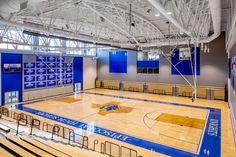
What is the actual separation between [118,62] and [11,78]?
1105cm

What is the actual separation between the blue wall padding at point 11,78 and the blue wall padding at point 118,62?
32.6 ft

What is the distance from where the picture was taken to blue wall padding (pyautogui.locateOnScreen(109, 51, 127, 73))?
20656 mm

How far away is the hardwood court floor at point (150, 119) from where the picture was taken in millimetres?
7377

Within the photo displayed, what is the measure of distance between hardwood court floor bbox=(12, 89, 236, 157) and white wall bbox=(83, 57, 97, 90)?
23.9 feet

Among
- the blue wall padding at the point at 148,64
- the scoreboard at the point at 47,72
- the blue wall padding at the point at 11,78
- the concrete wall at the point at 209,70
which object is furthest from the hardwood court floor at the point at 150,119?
the blue wall padding at the point at 148,64

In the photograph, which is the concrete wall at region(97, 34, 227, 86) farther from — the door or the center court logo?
the door

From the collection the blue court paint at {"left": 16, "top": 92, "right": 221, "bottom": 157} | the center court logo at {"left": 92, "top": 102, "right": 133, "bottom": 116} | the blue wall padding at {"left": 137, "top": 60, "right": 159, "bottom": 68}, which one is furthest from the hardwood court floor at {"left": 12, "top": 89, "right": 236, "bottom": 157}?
the blue wall padding at {"left": 137, "top": 60, "right": 159, "bottom": 68}

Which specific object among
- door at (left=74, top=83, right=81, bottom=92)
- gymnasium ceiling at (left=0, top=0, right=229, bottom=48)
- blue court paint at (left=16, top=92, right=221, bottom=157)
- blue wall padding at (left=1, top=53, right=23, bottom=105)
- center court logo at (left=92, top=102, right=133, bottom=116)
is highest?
gymnasium ceiling at (left=0, top=0, right=229, bottom=48)

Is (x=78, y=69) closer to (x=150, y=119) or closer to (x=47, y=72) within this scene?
(x=47, y=72)

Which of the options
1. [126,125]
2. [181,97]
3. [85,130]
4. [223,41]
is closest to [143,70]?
[181,97]

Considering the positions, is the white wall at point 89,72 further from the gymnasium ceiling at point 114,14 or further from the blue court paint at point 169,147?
the blue court paint at point 169,147

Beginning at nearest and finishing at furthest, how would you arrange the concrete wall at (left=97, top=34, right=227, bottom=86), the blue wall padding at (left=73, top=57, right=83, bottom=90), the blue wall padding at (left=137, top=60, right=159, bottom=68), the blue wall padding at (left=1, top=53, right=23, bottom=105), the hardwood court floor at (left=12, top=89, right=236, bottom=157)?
the hardwood court floor at (left=12, top=89, right=236, bottom=157)
the blue wall padding at (left=1, top=53, right=23, bottom=105)
the concrete wall at (left=97, top=34, right=227, bottom=86)
the blue wall padding at (left=137, top=60, right=159, bottom=68)
the blue wall padding at (left=73, top=57, right=83, bottom=90)

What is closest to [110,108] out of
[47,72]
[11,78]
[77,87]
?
[47,72]

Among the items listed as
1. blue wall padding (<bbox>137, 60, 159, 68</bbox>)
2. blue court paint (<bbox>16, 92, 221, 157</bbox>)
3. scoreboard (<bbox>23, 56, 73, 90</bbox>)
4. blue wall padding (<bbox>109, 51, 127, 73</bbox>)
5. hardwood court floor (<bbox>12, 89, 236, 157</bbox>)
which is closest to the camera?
blue court paint (<bbox>16, 92, 221, 157</bbox>)
